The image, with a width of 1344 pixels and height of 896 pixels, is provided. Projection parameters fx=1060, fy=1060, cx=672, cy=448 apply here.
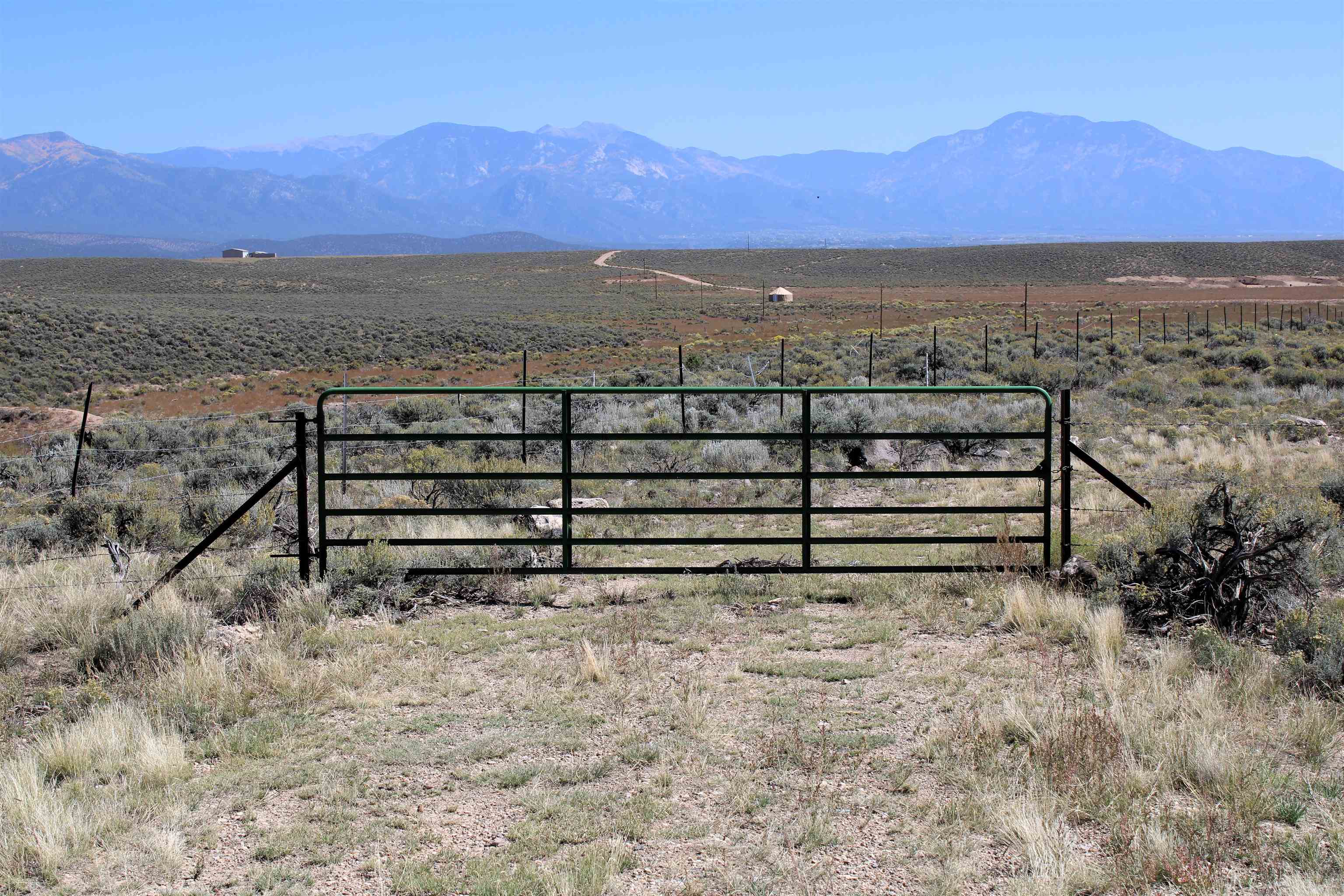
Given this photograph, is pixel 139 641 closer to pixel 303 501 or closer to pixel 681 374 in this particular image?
pixel 303 501

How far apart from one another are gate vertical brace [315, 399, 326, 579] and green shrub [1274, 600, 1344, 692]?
21.1 ft

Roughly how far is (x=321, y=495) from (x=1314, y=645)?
668 centimetres

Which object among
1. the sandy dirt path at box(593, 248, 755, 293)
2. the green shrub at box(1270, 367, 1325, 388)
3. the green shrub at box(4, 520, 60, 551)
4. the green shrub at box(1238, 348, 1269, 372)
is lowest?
the green shrub at box(4, 520, 60, 551)

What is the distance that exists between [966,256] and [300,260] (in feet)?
329

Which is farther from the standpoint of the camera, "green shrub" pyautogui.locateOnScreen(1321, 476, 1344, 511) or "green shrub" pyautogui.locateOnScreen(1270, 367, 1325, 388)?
"green shrub" pyautogui.locateOnScreen(1270, 367, 1325, 388)

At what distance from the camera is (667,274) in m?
134

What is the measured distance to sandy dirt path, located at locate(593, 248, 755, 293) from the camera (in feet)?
384

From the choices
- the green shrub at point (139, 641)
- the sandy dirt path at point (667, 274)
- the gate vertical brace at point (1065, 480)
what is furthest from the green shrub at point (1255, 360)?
the sandy dirt path at point (667, 274)

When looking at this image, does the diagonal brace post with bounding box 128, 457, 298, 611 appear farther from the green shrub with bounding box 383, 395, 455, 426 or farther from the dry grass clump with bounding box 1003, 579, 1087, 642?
the green shrub with bounding box 383, 395, 455, 426

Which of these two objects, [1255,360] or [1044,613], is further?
[1255,360]

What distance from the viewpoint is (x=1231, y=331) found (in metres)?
42.2

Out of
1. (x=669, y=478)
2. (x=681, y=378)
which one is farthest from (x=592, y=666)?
(x=681, y=378)

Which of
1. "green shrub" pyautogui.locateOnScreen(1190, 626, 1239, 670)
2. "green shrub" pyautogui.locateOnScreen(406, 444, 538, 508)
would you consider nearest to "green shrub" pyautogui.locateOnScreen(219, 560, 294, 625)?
"green shrub" pyautogui.locateOnScreen(406, 444, 538, 508)

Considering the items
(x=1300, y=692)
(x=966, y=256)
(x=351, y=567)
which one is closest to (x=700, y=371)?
(x=351, y=567)
